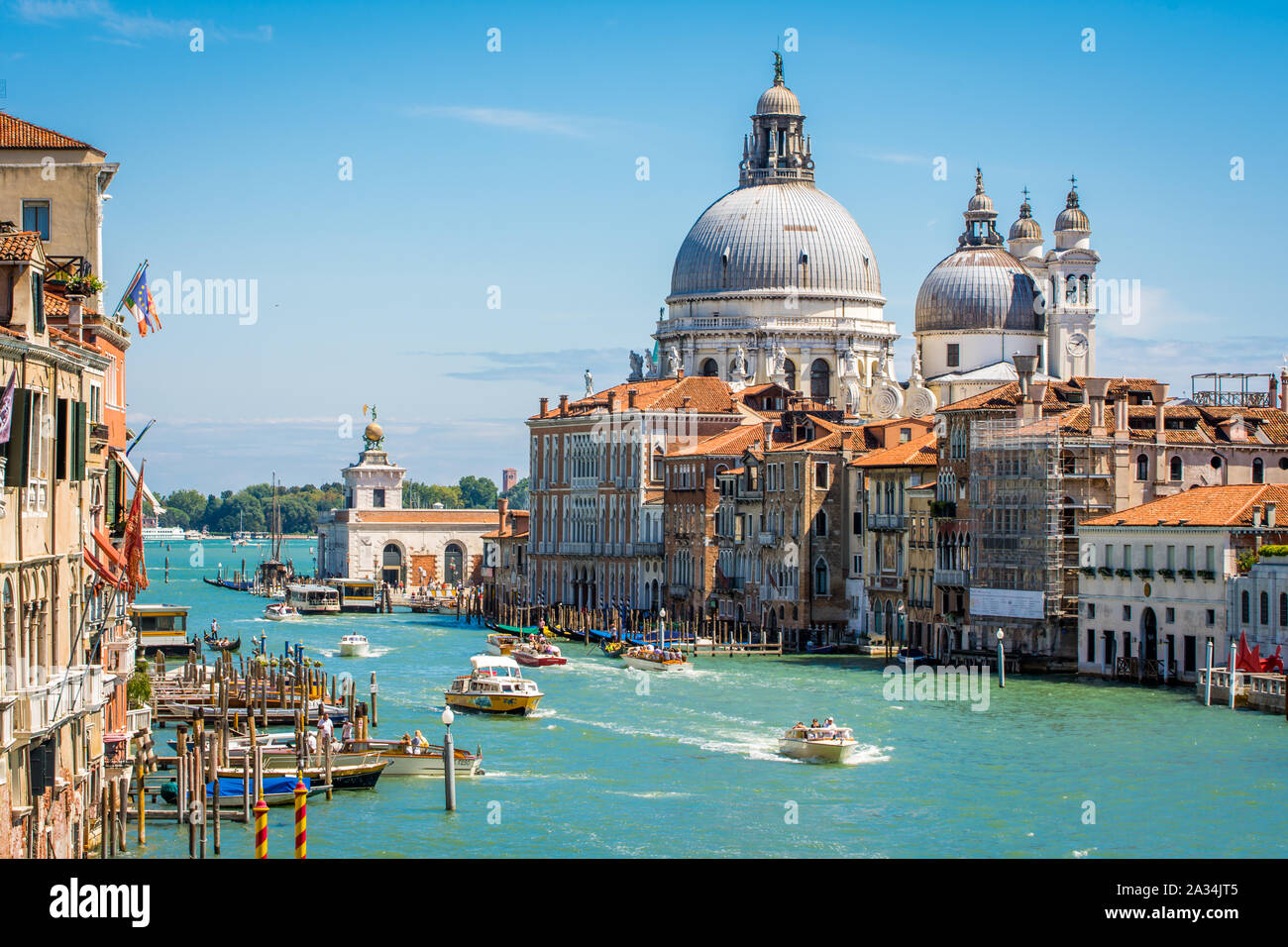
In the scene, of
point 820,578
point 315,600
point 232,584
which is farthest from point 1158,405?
point 232,584

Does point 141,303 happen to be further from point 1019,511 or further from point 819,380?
point 819,380

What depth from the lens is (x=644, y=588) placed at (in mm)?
60531

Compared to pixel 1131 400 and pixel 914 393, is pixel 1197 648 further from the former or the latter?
pixel 914 393

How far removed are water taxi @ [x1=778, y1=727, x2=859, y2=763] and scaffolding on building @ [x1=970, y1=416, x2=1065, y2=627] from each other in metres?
14.5

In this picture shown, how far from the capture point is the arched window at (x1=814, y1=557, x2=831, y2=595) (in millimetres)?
50688

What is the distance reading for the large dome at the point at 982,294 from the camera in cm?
6762

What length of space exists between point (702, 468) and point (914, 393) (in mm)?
10637

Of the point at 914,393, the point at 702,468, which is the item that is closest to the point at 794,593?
the point at 702,468

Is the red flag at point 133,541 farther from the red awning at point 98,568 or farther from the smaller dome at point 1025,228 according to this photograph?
the smaller dome at point 1025,228

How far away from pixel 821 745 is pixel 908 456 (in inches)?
849

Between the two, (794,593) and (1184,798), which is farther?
(794,593)

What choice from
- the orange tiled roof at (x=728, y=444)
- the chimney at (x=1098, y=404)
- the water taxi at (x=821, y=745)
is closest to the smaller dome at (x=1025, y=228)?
the orange tiled roof at (x=728, y=444)

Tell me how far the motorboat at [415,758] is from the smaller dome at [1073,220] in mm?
41161

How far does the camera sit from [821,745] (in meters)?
27.3
